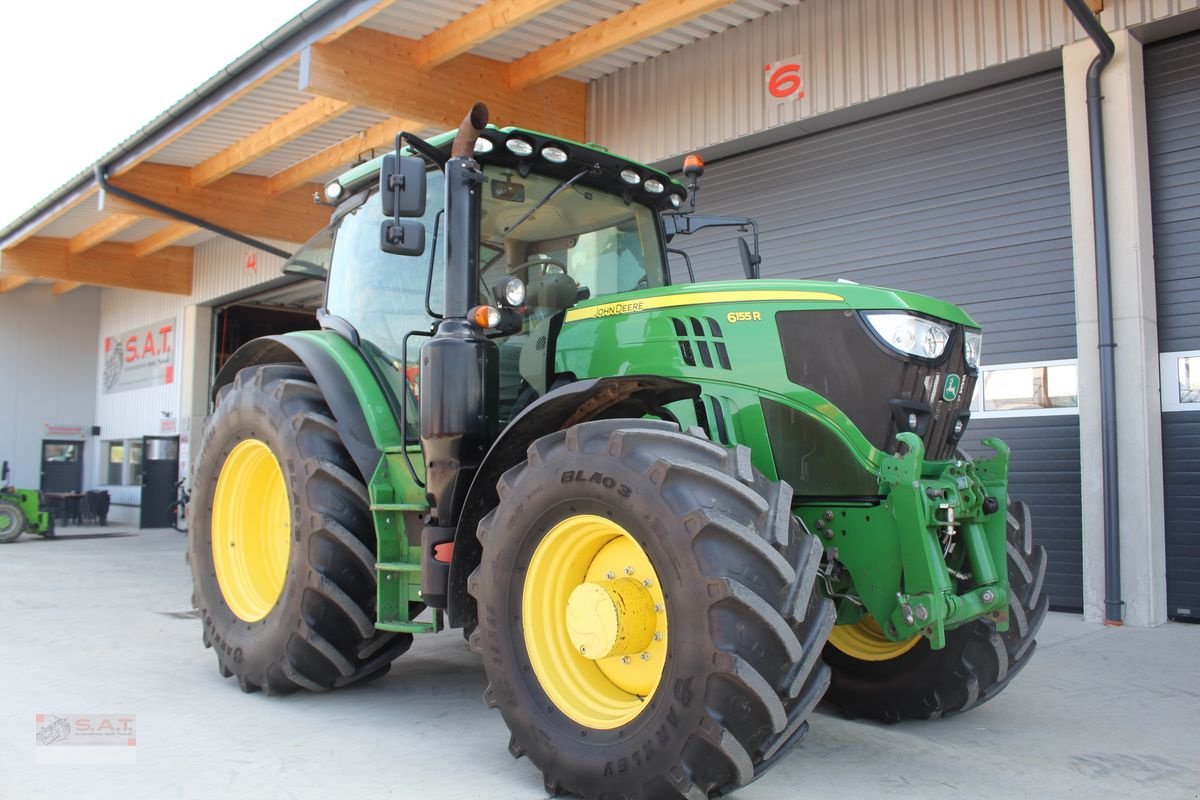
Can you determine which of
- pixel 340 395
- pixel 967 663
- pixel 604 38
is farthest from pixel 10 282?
pixel 967 663

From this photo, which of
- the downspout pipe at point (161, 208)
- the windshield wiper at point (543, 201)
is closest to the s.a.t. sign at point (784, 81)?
the windshield wiper at point (543, 201)

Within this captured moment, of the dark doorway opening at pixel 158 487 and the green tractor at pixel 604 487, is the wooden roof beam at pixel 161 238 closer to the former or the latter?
the dark doorway opening at pixel 158 487

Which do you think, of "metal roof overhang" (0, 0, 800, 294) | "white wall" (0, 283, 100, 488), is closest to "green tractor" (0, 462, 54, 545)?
"metal roof overhang" (0, 0, 800, 294)

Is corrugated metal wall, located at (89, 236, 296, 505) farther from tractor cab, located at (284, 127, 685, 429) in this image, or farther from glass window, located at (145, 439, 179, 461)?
tractor cab, located at (284, 127, 685, 429)

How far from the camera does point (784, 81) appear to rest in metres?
8.70

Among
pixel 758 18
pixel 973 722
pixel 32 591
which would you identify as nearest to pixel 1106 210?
pixel 758 18

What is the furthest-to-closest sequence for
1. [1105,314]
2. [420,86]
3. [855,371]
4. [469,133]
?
[420,86] < [1105,314] < [469,133] < [855,371]

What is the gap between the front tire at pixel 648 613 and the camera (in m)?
2.74

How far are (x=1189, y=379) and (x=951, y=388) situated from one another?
4124 millimetres

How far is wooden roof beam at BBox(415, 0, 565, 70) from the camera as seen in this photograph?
807 centimetres

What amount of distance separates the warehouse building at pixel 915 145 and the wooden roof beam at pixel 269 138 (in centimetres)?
4

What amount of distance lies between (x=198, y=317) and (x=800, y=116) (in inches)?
547

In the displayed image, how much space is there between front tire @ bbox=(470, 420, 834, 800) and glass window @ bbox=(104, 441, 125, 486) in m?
21.0

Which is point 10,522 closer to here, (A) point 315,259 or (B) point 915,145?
(A) point 315,259
